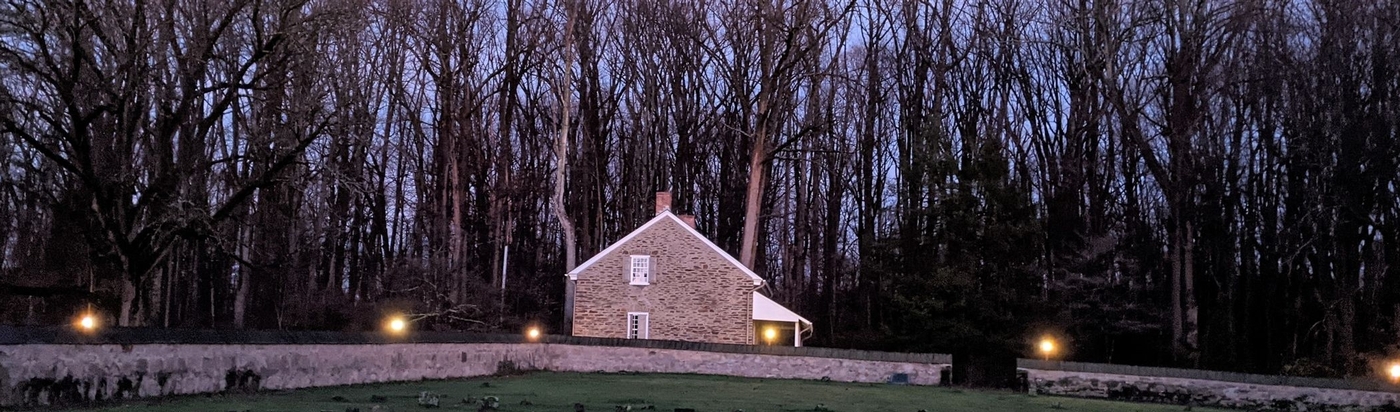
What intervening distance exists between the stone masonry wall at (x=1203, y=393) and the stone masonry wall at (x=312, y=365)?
4.26 m

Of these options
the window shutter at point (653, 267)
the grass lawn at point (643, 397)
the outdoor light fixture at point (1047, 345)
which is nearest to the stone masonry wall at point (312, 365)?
the grass lawn at point (643, 397)

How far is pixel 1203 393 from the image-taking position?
25.4 metres

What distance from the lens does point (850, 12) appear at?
157ft

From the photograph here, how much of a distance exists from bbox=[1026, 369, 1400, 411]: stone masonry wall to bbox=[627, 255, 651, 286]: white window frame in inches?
565

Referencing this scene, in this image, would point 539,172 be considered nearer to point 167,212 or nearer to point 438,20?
point 438,20

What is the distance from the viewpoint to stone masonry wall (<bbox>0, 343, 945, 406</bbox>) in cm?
1477

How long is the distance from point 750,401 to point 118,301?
12.0m

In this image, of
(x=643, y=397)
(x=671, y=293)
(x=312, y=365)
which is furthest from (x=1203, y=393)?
(x=671, y=293)

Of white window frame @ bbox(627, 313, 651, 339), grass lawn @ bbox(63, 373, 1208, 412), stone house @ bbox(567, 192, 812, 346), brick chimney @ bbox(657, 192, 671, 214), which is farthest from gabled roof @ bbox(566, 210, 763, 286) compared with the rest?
grass lawn @ bbox(63, 373, 1208, 412)

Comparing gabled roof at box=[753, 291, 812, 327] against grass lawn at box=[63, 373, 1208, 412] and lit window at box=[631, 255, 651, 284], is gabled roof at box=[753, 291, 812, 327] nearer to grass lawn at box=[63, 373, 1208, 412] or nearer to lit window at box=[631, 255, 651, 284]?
lit window at box=[631, 255, 651, 284]

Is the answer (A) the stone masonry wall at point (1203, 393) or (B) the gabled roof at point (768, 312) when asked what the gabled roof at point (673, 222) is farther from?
(A) the stone masonry wall at point (1203, 393)

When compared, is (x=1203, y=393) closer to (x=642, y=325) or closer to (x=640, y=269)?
(x=642, y=325)

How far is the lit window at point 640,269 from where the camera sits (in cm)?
3869

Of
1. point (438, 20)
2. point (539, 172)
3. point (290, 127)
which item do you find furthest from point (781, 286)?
point (290, 127)
